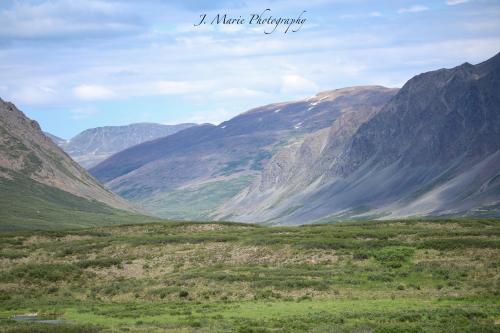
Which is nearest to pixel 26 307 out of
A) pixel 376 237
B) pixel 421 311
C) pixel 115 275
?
pixel 115 275

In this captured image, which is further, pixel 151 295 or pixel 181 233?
pixel 181 233

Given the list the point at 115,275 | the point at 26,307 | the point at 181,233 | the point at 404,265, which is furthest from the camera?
the point at 181,233

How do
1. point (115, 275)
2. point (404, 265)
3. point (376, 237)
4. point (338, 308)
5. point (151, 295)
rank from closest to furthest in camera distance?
point (338, 308)
point (151, 295)
point (404, 265)
point (115, 275)
point (376, 237)

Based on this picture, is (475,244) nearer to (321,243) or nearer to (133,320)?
(321,243)

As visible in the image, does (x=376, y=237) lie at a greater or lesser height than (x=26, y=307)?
greater

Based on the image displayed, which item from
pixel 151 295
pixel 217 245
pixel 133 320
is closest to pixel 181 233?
pixel 217 245

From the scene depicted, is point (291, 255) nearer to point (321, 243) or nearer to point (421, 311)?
point (321, 243)
